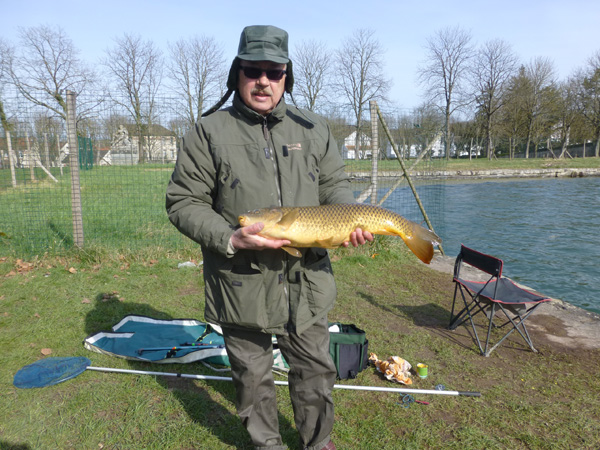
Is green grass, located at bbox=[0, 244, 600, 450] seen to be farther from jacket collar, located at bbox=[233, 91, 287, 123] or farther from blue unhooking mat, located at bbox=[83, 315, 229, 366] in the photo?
jacket collar, located at bbox=[233, 91, 287, 123]

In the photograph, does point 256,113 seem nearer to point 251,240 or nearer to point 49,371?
point 251,240

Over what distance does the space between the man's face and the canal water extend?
668 cm

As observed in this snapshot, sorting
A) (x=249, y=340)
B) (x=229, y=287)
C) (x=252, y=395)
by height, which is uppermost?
(x=229, y=287)

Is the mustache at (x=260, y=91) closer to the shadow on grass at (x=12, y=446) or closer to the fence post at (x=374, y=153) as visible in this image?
the shadow on grass at (x=12, y=446)

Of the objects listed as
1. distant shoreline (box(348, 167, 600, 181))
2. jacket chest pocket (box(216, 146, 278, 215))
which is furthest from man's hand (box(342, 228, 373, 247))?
distant shoreline (box(348, 167, 600, 181))

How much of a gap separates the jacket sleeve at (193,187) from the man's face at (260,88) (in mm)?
352

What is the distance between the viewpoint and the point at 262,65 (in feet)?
8.12

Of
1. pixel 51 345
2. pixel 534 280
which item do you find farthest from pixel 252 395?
pixel 534 280

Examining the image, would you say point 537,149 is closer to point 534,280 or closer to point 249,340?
point 534,280

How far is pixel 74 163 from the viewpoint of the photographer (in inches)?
283

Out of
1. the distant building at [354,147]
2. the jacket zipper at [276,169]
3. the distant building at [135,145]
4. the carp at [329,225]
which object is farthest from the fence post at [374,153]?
the jacket zipper at [276,169]

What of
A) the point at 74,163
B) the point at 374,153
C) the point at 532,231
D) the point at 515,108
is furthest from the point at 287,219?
the point at 515,108

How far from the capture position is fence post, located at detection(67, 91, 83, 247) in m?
7.06

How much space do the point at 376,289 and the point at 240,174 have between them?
15.8 ft
